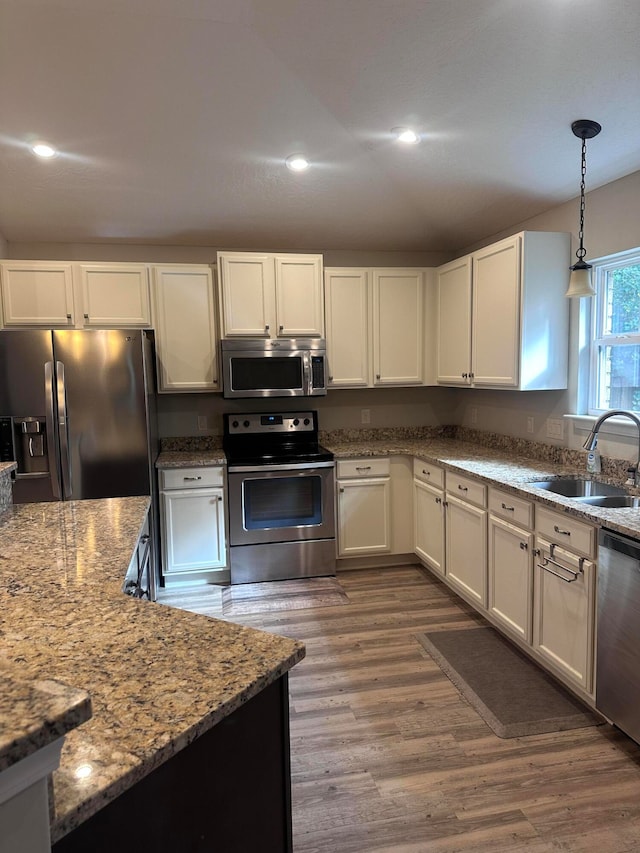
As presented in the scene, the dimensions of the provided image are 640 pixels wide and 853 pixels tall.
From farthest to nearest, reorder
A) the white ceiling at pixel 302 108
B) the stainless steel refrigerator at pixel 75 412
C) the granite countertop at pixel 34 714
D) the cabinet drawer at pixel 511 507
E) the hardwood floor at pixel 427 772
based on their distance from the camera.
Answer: the stainless steel refrigerator at pixel 75 412, the cabinet drawer at pixel 511 507, the white ceiling at pixel 302 108, the hardwood floor at pixel 427 772, the granite countertop at pixel 34 714

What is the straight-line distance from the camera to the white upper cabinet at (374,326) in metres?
4.06

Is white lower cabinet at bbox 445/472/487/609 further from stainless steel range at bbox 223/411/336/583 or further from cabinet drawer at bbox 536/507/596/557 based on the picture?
stainless steel range at bbox 223/411/336/583

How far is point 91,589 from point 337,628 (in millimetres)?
1951

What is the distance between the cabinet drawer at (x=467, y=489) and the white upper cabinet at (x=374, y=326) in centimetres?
114

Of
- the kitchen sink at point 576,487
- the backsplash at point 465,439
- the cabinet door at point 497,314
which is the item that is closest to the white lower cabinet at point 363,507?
the backsplash at point 465,439

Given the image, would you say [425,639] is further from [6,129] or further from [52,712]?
[6,129]

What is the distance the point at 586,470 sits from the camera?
290 centimetres

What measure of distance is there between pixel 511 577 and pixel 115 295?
10.1 ft

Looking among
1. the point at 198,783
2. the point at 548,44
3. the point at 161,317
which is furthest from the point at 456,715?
the point at 161,317

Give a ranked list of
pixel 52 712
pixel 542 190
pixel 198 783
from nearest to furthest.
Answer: pixel 52 712, pixel 198 783, pixel 542 190

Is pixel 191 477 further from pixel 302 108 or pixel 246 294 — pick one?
pixel 302 108

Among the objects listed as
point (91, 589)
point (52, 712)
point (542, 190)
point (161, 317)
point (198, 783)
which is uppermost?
point (542, 190)

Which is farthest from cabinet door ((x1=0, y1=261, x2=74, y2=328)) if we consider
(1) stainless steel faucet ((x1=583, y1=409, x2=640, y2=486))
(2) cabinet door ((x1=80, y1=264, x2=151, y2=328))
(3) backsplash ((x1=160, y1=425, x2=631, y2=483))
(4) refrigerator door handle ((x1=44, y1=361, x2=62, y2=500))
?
(1) stainless steel faucet ((x1=583, y1=409, x2=640, y2=486))

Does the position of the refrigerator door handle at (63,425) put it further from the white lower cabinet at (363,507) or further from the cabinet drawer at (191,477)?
the white lower cabinet at (363,507)
